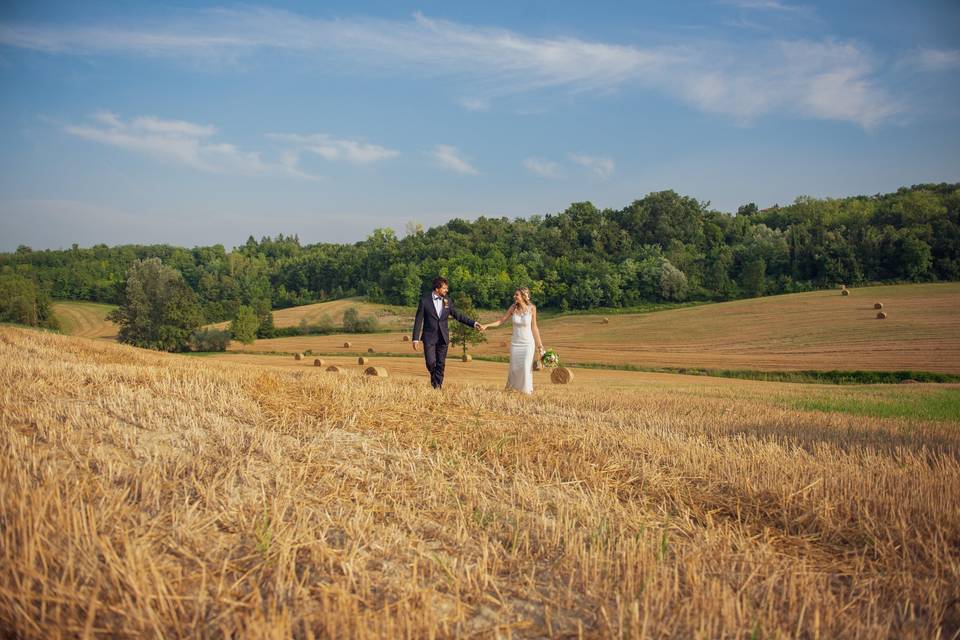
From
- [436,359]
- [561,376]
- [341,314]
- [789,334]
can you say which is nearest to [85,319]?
[341,314]

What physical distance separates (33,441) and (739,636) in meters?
5.24

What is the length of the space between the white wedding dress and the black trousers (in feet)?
4.79

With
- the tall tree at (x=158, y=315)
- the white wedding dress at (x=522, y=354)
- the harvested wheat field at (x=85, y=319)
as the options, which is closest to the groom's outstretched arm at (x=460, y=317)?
the white wedding dress at (x=522, y=354)

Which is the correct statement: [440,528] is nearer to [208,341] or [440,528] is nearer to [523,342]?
[523,342]

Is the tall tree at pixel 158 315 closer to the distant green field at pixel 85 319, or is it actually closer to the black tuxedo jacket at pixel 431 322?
the distant green field at pixel 85 319

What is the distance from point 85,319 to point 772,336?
247 ft

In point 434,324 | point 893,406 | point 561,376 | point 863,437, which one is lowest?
point 561,376

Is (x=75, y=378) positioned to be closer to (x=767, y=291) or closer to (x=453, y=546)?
(x=453, y=546)

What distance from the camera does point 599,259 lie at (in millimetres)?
83812

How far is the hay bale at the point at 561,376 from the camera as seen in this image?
2797cm

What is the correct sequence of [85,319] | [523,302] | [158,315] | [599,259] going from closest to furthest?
1. [523,302]
2. [158,315]
3. [85,319]
4. [599,259]

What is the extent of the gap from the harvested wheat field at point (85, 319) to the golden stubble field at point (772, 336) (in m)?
20.7

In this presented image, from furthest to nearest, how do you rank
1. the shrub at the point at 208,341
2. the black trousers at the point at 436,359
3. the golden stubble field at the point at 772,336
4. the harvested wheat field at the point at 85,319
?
the harvested wheat field at the point at 85,319 → the shrub at the point at 208,341 → the golden stubble field at the point at 772,336 → the black trousers at the point at 436,359

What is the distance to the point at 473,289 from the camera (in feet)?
261
